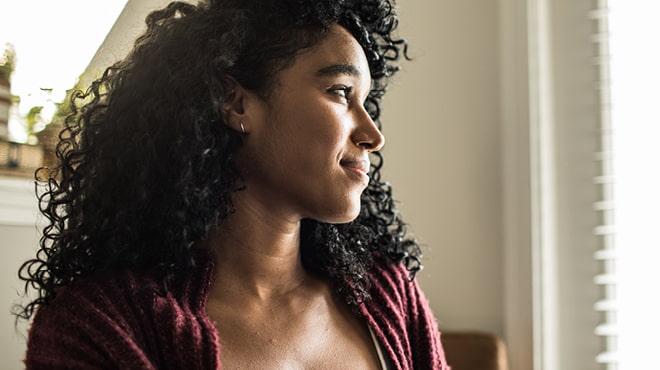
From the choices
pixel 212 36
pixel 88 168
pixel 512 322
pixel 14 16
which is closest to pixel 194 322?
pixel 88 168

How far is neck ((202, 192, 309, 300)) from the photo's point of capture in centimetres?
126

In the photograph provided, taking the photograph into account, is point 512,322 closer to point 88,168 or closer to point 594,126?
point 594,126

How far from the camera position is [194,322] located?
3.69 feet

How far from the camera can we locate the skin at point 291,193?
1.22 m

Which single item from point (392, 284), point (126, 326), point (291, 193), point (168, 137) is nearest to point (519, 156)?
point (392, 284)

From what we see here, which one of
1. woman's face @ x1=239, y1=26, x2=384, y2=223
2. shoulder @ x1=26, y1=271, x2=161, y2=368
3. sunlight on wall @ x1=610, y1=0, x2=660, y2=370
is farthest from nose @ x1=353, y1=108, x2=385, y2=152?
sunlight on wall @ x1=610, y1=0, x2=660, y2=370

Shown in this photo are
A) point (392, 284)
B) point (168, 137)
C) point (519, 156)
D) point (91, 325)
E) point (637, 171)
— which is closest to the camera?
point (91, 325)

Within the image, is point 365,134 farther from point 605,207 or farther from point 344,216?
point 605,207

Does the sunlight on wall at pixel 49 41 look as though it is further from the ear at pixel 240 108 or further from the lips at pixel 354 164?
the lips at pixel 354 164

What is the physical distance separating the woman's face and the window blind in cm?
78

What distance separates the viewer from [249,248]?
1.27 meters

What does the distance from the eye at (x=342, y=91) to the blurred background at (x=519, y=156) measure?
48 cm

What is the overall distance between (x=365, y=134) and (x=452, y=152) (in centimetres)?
76

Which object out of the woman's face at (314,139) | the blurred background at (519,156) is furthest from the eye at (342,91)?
the blurred background at (519,156)
